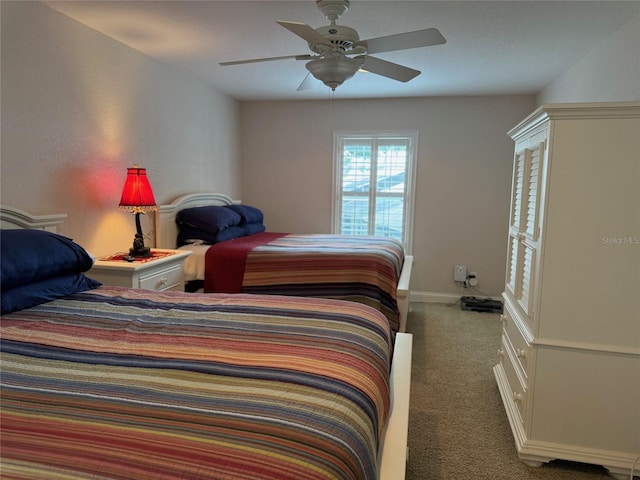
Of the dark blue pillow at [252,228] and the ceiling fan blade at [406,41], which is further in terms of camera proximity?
the dark blue pillow at [252,228]

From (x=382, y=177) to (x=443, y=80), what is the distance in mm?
1295

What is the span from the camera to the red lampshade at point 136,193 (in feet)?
8.34

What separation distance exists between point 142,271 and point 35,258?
78cm

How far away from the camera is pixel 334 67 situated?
6.59ft

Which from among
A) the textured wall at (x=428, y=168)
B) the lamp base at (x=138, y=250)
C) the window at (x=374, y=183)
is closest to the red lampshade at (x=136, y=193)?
the lamp base at (x=138, y=250)

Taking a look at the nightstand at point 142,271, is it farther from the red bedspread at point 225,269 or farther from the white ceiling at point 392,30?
the white ceiling at point 392,30

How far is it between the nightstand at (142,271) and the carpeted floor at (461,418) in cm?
175

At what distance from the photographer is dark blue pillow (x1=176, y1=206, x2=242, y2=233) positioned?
3.39m

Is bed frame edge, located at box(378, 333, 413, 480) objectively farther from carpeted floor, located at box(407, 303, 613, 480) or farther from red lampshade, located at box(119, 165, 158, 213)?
red lampshade, located at box(119, 165, 158, 213)

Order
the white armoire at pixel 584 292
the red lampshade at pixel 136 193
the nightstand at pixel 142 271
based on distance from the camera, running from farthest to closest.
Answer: the red lampshade at pixel 136 193
the nightstand at pixel 142 271
the white armoire at pixel 584 292

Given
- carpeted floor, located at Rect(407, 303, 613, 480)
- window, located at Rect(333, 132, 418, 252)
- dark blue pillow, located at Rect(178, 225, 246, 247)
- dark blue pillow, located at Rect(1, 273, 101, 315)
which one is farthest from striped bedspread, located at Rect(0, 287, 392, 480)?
window, located at Rect(333, 132, 418, 252)

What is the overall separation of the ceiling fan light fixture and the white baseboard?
304 centimetres

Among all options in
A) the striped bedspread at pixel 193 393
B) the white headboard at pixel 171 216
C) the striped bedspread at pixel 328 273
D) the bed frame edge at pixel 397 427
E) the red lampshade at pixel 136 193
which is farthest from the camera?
the white headboard at pixel 171 216

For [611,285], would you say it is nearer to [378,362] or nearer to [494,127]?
[378,362]
